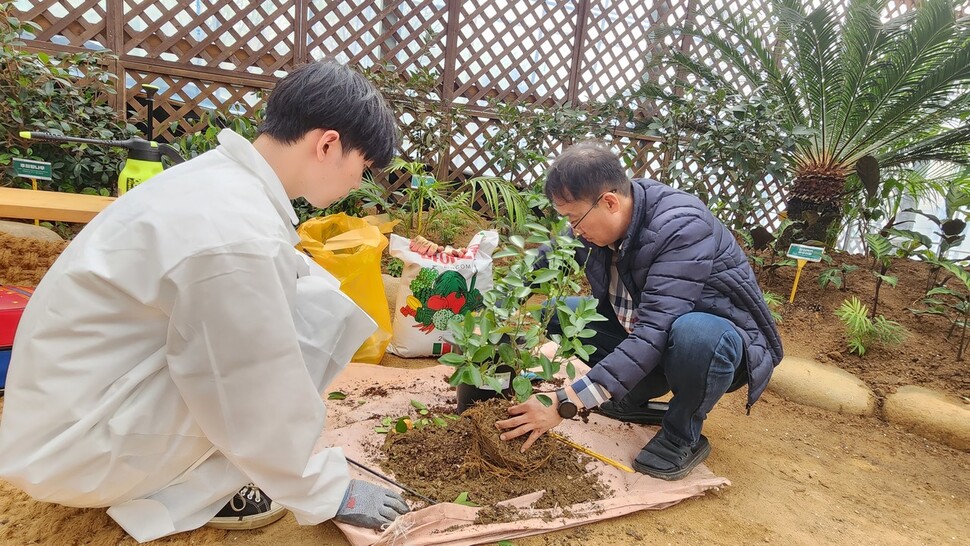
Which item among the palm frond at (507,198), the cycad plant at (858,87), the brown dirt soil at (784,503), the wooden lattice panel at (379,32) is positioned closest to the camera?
the brown dirt soil at (784,503)

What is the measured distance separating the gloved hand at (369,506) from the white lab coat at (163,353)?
Result: 0.69 feet

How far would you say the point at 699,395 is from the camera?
161 cm

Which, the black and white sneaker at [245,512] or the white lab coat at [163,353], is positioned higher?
the white lab coat at [163,353]

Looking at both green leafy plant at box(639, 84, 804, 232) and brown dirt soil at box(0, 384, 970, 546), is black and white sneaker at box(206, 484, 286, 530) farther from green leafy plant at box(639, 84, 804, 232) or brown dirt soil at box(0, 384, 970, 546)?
green leafy plant at box(639, 84, 804, 232)

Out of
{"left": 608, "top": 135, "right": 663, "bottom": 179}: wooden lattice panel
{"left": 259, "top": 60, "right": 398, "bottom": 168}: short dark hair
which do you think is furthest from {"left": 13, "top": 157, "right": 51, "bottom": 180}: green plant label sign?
{"left": 608, "top": 135, "right": 663, "bottom": 179}: wooden lattice panel

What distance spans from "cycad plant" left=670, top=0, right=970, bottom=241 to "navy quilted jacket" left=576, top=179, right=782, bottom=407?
7.29ft

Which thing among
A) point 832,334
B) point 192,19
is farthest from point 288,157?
point 192,19

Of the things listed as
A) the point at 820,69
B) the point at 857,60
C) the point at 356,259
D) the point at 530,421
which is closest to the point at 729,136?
the point at 820,69

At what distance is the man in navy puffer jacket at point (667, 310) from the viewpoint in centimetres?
154

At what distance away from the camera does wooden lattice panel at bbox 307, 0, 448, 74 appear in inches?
163

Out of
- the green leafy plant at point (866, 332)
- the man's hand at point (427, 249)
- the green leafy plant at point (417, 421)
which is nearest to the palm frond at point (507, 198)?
the man's hand at point (427, 249)

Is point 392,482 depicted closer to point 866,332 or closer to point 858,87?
point 866,332

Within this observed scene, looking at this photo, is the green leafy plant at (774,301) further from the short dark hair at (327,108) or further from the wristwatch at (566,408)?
the short dark hair at (327,108)

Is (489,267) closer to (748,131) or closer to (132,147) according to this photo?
(132,147)
